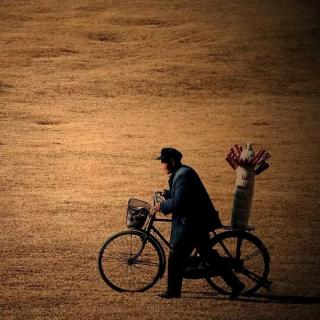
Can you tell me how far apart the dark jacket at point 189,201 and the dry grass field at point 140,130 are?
100cm

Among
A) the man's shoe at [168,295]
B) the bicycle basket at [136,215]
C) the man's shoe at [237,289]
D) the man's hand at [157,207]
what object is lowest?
the man's shoe at [168,295]

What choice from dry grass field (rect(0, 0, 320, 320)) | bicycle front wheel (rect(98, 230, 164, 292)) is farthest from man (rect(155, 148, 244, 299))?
dry grass field (rect(0, 0, 320, 320))

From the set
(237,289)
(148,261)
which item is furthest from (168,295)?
(237,289)

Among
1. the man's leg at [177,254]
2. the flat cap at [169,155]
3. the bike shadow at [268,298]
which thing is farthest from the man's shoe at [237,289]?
the flat cap at [169,155]

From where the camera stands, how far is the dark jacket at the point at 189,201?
252 inches

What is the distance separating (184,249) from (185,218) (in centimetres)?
39

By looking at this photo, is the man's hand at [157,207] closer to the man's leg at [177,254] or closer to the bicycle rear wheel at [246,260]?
the man's leg at [177,254]

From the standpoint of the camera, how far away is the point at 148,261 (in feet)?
23.1

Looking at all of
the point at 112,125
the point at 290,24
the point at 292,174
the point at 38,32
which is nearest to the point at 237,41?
the point at 290,24

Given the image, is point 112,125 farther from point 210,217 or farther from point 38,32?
point 38,32

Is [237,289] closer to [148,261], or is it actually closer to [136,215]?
[148,261]

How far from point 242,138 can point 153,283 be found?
10.4 m

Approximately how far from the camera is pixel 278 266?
26.1ft

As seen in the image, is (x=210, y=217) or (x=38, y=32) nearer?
(x=210, y=217)
